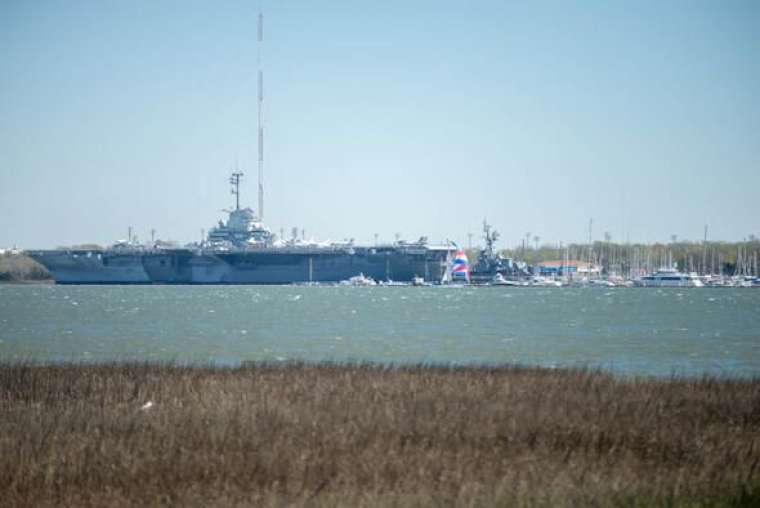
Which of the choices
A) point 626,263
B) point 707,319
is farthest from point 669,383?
point 626,263

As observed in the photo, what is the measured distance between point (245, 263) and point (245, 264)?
6.9 inches

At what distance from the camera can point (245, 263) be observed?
133m

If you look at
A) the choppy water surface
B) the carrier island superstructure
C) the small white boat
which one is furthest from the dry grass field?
the small white boat

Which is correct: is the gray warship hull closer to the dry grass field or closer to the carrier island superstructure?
the carrier island superstructure

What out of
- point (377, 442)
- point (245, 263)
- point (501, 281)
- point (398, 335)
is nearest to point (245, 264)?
point (245, 263)

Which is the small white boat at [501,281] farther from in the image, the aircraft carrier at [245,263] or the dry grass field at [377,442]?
the dry grass field at [377,442]

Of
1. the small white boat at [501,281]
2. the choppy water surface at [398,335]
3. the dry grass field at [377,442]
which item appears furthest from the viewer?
the small white boat at [501,281]

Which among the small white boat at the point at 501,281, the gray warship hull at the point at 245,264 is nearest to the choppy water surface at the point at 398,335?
the gray warship hull at the point at 245,264

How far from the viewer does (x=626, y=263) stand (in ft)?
652

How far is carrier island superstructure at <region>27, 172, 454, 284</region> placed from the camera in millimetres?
131625

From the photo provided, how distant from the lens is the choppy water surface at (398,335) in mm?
35656

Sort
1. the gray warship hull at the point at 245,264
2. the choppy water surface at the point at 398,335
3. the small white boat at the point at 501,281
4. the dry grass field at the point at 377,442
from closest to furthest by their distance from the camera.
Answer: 1. the dry grass field at the point at 377,442
2. the choppy water surface at the point at 398,335
3. the gray warship hull at the point at 245,264
4. the small white boat at the point at 501,281

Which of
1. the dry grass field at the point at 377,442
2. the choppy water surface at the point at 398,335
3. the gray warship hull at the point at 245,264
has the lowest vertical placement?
the choppy water surface at the point at 398,335

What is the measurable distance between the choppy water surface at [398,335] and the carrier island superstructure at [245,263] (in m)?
53.1
